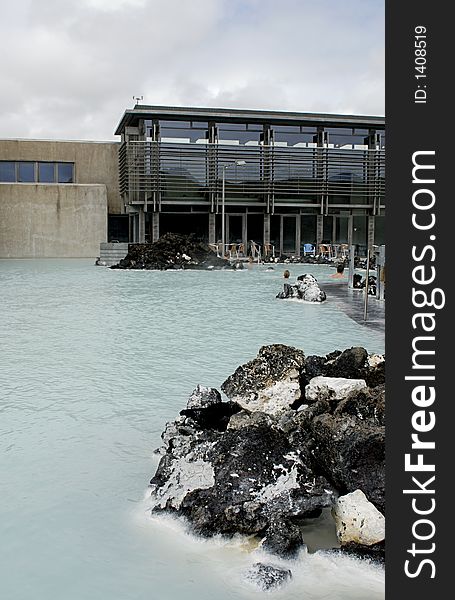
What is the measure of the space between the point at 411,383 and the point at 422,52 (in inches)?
37.3

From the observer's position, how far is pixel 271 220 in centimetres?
3588

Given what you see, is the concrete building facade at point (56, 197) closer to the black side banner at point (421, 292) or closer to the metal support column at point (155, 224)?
the metal support column at point (155, 224)

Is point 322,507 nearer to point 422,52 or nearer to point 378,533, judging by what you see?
point 378,533

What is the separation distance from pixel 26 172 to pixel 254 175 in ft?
42.4

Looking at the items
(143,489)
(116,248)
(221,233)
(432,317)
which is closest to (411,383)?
(432,317)

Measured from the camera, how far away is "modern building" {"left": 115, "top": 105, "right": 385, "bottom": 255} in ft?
Result: 110

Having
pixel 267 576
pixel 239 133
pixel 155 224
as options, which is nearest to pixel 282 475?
pixel 267 576

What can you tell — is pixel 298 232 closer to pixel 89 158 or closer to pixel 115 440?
pixel 89 158

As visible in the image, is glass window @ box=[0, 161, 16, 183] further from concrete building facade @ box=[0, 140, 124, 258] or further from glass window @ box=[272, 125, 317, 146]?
glass window @ box=[272, 125, 317, 146]

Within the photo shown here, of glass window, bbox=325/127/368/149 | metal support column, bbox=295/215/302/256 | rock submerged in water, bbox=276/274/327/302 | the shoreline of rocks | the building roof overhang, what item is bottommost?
the shoreline of rocks

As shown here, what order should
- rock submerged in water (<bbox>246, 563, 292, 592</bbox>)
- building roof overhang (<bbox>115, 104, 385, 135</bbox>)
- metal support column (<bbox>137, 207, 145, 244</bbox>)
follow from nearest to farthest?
rock submerged in water (<bbox>246, 563, 292, 592</bbox>), building roof overhang (<bbox>115, 104, 385, 135</bbox>), metal support column (<bbox>137, 207, 145, 244</bbox>)

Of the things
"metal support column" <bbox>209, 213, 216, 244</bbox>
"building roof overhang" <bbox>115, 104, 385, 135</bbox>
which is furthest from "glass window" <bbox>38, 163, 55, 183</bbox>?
"metal support column" <bbox>209, 213, 216, 244</bbox>

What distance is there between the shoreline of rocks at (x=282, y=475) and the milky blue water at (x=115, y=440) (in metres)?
0.12

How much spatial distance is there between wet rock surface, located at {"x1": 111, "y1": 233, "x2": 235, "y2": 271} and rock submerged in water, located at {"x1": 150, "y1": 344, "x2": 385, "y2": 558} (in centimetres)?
2158
